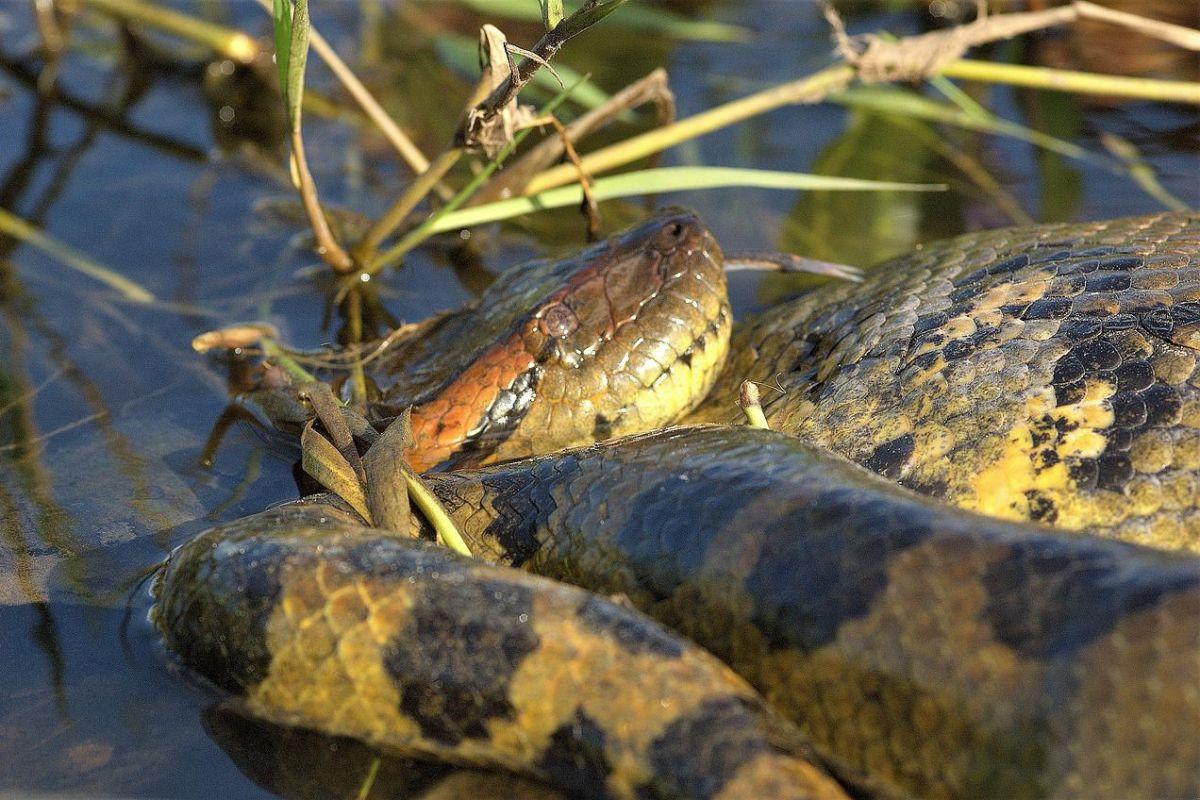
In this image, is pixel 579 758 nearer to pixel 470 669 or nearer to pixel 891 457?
pixel 470 669

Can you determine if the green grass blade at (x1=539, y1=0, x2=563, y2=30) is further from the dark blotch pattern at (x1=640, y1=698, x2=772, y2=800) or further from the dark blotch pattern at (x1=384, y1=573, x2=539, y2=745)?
the dark blotch pattern at (x1=640, y1=698, x2=772, y2=800)

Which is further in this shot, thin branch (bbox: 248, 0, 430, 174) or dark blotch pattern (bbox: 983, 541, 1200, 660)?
thin branch (bbox: 248, 0, 430, 174)

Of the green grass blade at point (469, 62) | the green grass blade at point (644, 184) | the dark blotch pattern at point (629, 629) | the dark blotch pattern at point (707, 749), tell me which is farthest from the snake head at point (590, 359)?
the green grass blade at point (469, 62)

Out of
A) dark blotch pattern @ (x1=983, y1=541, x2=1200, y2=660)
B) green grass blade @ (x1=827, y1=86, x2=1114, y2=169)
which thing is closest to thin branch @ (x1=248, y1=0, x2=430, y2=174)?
green grass blade @ (x1=827, y1=86, x2=1114, y2=169)

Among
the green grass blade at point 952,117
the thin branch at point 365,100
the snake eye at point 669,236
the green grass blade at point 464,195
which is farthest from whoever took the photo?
the green grass blade at point 952,117

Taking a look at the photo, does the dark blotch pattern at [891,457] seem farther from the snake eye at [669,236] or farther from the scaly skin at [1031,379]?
the snake eye at [669,236]

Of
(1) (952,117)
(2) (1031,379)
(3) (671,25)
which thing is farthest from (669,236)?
(3) (671,25)

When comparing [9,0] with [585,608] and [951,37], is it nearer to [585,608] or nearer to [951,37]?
[951,37]
